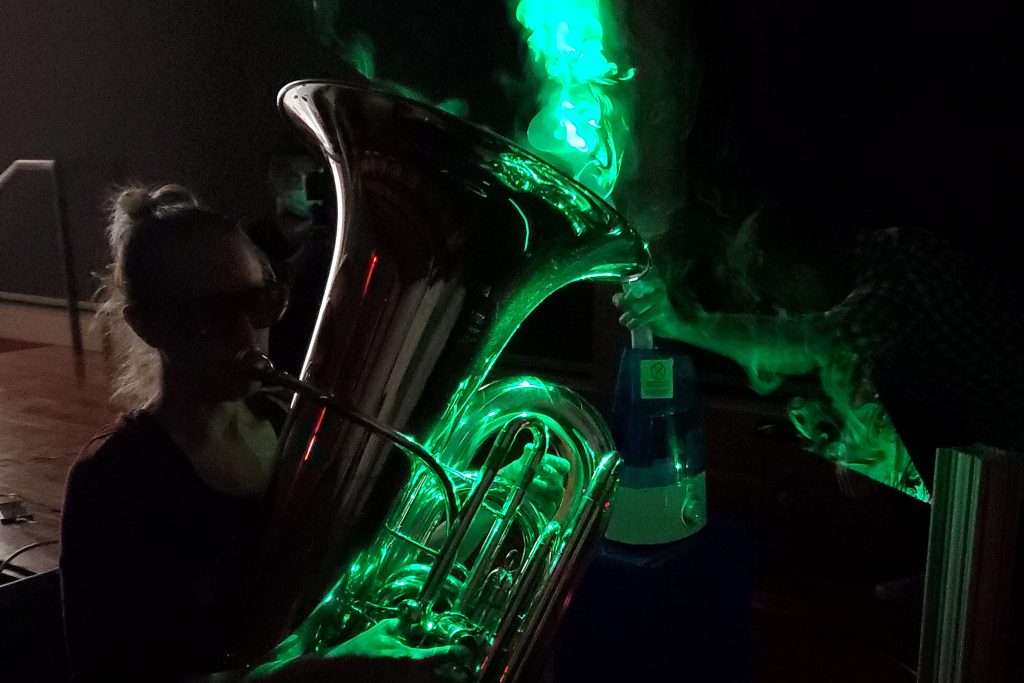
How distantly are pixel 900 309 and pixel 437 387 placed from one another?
1.20 metres

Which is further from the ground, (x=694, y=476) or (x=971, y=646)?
(x=694, y=476)

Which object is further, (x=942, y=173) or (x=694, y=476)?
(x=942, y=173)

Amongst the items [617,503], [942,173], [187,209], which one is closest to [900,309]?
[942,173]

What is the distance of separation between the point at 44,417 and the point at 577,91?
7.78ft

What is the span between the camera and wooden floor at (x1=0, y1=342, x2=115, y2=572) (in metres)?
2.55

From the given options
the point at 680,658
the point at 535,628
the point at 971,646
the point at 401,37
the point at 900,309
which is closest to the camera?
the point at 535,628

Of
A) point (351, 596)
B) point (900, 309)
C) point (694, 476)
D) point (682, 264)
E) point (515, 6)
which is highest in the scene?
point (515, 6)

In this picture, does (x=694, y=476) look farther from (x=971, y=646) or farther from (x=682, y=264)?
(x=682, y=264)

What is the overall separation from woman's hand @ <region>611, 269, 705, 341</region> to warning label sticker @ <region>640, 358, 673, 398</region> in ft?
0.41

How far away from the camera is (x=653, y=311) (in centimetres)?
149

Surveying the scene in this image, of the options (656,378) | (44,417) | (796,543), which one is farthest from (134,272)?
(44,417)

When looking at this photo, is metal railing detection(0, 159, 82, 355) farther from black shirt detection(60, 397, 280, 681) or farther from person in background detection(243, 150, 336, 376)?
black shirt detection(60, 397, 280, 681)

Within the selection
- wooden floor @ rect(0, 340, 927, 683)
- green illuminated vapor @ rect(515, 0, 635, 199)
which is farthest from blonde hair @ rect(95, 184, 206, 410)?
green illuminated vapor @ rect(515, 0, 635, 199)

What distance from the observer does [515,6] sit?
7.14 ft
